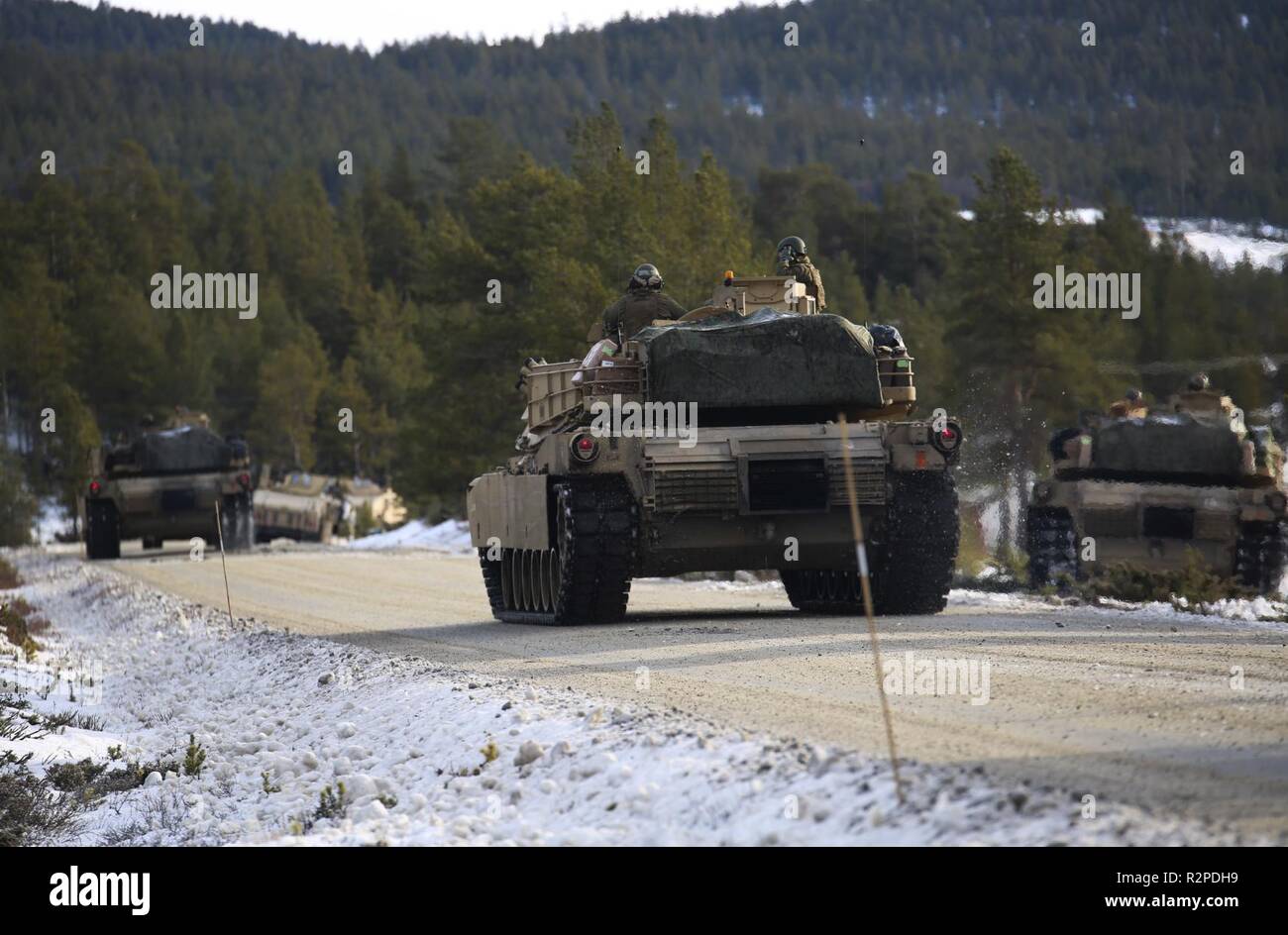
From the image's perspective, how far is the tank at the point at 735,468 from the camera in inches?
634

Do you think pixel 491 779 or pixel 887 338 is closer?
pixel 491 779

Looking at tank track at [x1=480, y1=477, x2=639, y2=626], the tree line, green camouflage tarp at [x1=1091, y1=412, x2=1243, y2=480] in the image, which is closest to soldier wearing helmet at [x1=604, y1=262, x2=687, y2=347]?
tank track at [x1=480, y1=477, x2=639, y2=626]

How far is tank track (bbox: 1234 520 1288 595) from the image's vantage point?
75.7ft

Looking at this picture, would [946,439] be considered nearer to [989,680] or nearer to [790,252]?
[790,252]

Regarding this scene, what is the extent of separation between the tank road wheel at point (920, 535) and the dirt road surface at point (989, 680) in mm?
532

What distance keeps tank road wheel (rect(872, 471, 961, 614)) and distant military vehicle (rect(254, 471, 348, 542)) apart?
42539mm

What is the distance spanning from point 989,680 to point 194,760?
4.87m

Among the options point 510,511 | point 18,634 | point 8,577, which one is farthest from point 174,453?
point 510,511

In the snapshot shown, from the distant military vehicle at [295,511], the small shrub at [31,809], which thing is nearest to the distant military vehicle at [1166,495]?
the small shrub at [31,809]

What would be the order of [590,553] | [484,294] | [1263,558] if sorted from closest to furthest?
[590,553] < [1263,558] < [484,294]

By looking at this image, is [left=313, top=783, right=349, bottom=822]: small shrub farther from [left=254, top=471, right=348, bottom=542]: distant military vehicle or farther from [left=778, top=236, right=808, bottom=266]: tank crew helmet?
[left=254, top=471, right=348, bottom=542]: distant military vehicle

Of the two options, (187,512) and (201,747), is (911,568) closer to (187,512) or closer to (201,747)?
(201,747)

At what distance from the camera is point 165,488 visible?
4247 centimetres

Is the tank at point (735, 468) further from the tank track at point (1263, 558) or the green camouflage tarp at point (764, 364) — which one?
the tank track at point (1263, 558)
